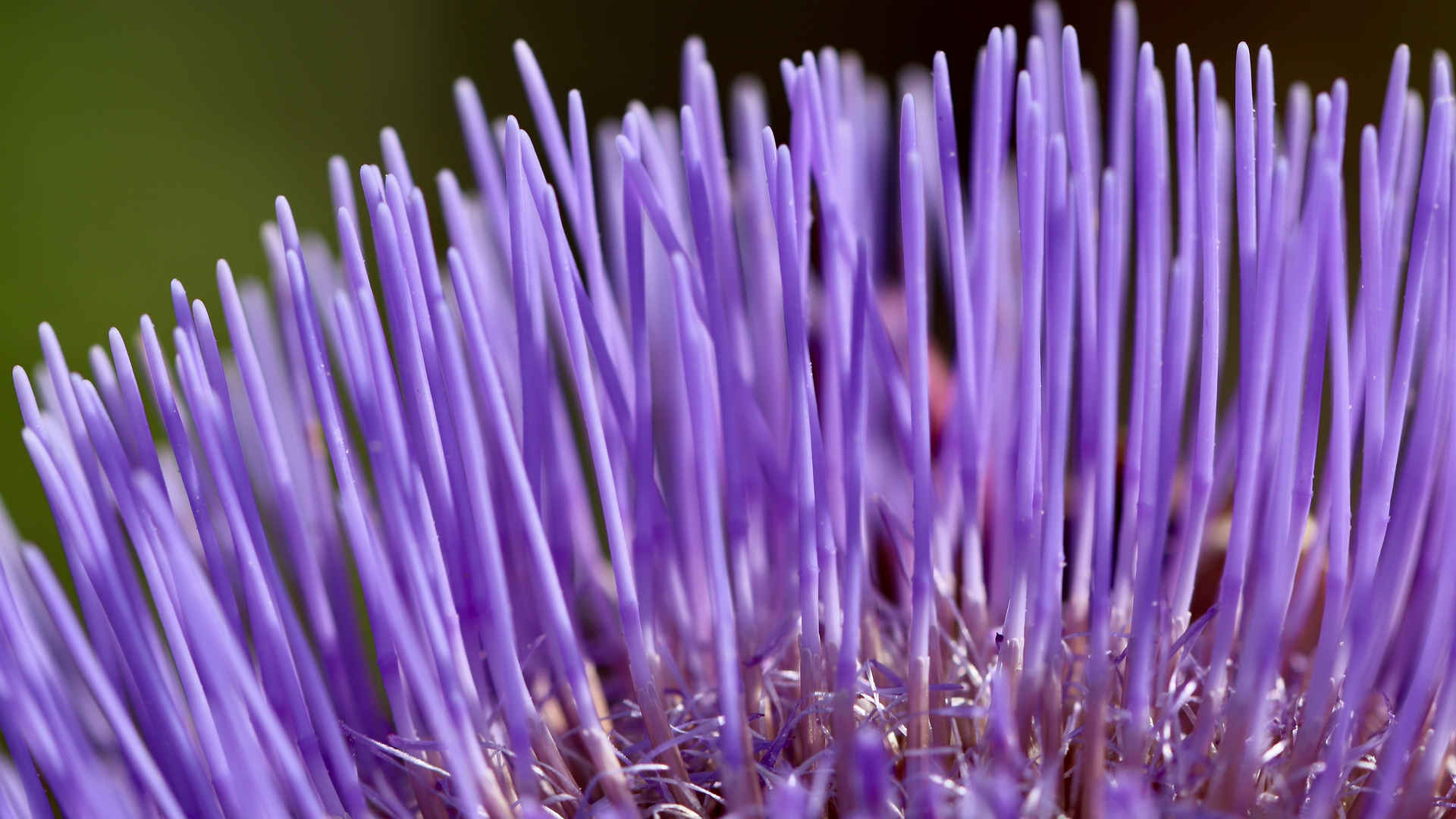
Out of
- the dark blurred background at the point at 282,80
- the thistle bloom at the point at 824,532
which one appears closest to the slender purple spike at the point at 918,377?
the thistle bloom at the point at 824,532

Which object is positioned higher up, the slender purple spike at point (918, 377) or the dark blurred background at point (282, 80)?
the dark blurred background at point (282, 80)

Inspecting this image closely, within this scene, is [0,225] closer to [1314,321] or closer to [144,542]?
[144,542]

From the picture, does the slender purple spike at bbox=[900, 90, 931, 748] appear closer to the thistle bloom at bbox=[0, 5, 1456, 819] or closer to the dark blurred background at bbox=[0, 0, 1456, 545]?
the thistle bloom at bbox=[0, 5, 1456, 819]

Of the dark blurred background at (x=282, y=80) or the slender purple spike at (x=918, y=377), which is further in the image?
the dark blurred background at (x=282, y=80)

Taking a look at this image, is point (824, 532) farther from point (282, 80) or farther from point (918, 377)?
point (282, 80)

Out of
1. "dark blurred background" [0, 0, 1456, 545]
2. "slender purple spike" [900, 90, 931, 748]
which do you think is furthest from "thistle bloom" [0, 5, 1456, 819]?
"dark blurred background" [0, 0, 1456, 545]

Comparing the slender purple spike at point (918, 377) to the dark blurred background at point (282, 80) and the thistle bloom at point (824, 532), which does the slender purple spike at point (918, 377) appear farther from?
the dark blurred background at point (282, 80)
